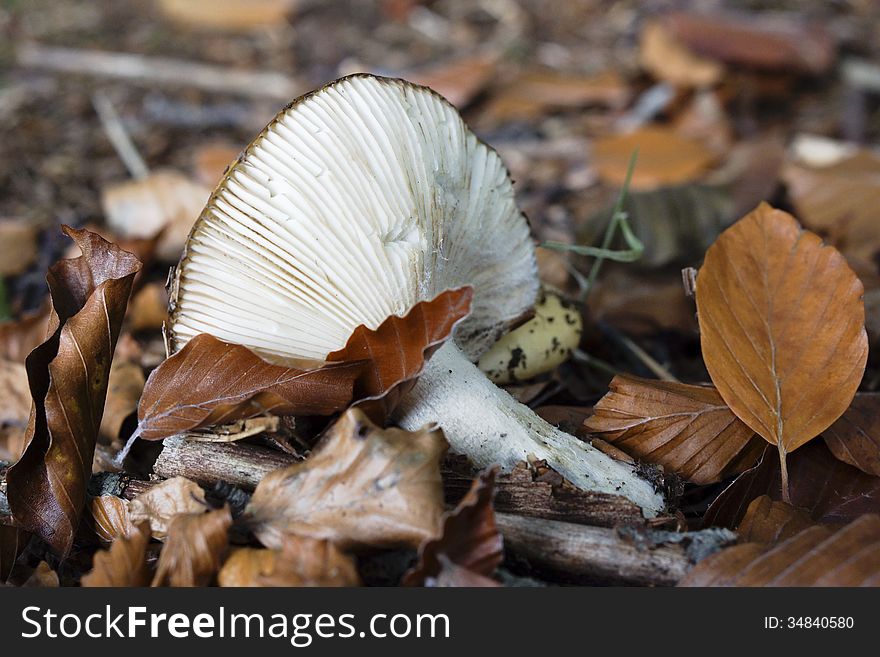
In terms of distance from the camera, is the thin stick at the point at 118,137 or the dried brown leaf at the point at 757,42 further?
the dried brown leaf at the point at 757,42

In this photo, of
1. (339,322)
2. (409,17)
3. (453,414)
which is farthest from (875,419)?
(409,17)

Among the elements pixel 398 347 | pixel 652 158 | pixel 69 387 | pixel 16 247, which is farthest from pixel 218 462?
pixel 652 158

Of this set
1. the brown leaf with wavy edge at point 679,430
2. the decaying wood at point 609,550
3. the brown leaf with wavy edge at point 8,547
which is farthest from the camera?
the brown leaf with wavy edge at point 679,430

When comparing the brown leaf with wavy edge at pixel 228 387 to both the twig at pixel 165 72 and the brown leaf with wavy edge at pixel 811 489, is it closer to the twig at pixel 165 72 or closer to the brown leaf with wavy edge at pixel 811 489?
the brown leaf with wavy edge at pixel 811 489

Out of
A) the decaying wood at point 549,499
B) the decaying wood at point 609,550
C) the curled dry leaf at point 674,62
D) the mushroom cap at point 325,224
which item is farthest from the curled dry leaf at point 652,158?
the decaying wood at point 609,550

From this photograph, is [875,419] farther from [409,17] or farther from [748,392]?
[409,17]
